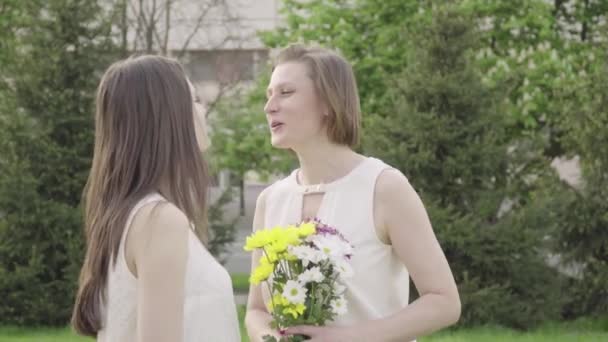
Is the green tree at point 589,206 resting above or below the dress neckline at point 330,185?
below

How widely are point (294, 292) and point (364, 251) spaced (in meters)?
0.32

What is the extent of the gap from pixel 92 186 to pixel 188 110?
338 mm

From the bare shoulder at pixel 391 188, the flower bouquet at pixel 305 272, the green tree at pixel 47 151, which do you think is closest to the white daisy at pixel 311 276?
the flower bouquet at pixel 305 272

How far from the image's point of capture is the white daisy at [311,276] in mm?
3080

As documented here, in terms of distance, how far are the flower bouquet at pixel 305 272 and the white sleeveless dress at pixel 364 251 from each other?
14 centimetres

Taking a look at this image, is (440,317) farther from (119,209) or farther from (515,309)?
(515,309)

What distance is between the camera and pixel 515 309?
1230cm

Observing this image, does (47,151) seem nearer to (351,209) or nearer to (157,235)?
(351,209)

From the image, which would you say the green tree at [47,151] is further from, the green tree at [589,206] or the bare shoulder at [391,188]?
the bare shoulder at [391,188]

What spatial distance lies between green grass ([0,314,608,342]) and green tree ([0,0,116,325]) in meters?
0.47

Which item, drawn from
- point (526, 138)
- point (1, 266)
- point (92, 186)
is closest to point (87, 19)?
point (1, 266)

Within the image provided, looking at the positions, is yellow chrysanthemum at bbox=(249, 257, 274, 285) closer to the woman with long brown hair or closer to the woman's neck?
the woman with long brown hair

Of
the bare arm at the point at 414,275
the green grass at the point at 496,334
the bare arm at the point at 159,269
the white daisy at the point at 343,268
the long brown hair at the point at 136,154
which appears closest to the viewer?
the bare arm at the point at 159,269

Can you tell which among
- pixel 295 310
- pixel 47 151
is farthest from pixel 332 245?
pixel 47 151
